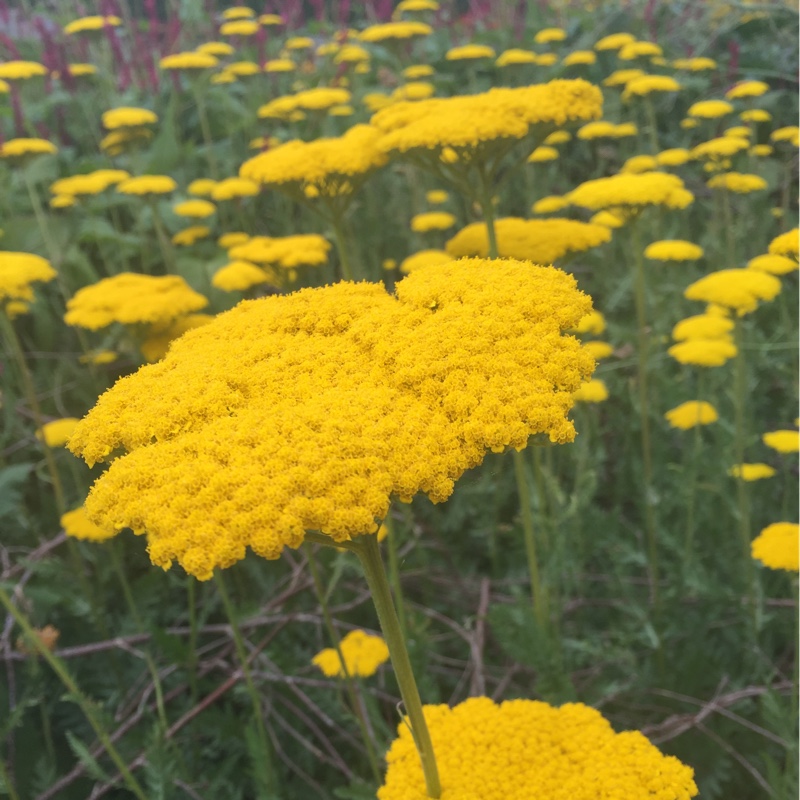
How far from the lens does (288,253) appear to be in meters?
3.01

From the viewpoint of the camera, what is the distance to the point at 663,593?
2.65 m

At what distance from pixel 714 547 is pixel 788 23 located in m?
5.08

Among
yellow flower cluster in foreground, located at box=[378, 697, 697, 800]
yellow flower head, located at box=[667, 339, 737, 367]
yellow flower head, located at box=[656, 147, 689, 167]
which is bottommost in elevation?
yellow flower cluster in foreground, located at box=[378, 697, 697, 800]

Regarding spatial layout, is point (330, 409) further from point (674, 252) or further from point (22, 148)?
point (22, 148)

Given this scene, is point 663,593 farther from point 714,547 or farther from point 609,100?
point 609,100

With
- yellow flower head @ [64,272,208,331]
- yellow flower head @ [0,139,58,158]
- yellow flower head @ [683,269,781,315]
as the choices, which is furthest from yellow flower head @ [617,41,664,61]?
yellow flower head @ [0,139,58,158]

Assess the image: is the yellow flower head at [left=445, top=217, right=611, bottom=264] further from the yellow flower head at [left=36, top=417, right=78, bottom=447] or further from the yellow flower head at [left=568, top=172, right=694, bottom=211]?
the yellow flower head at [left=36, top=417, right=78, bottom=447]

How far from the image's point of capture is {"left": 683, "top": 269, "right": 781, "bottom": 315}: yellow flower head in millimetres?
2213

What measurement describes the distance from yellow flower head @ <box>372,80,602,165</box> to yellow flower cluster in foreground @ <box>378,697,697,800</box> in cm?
140

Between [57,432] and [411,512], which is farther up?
[57,432]

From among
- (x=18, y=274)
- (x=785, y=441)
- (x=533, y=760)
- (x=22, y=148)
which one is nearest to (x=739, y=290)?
(x=785, y=441)

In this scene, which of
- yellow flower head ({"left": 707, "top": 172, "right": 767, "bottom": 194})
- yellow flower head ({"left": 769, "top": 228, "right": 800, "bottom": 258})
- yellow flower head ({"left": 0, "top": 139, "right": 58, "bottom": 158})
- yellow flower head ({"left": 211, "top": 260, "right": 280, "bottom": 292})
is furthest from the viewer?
yellow flower head ({"left": 707, "top": 172, "right": 767, "bottom": 194})

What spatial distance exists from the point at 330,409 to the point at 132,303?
1956 millimetres

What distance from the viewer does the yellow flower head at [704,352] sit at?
2.55 m
